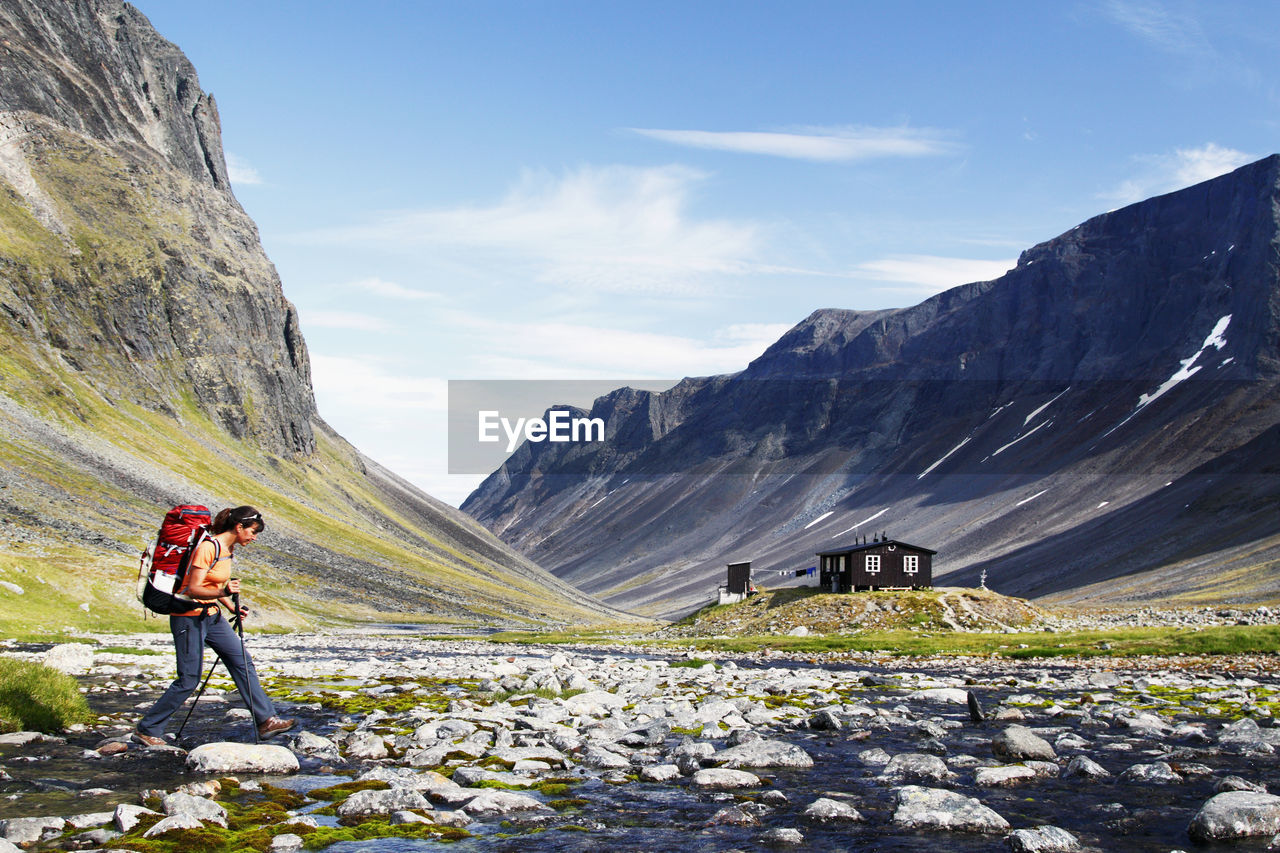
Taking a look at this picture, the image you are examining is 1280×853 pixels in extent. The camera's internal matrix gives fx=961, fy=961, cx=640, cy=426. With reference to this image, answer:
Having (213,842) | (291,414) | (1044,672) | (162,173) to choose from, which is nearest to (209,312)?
(291,414)

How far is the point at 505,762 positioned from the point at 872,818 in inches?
234

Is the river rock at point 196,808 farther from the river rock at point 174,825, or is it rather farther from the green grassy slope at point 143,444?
the green grassy slope at point 143,444

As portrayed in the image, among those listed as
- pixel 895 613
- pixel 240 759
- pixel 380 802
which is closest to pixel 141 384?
pixel 895 613

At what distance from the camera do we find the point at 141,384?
14812cm

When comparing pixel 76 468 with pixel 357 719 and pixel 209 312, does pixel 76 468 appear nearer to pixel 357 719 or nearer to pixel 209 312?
pixel 209 312

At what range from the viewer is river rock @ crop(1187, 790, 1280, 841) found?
457 inches

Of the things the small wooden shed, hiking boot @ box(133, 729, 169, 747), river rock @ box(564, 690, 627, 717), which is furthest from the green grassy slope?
hiking boot @ box(133, 729, 169, 747)

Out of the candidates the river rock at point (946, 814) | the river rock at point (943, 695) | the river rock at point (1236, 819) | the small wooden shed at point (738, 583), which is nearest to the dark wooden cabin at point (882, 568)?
the small wooden shed at point (738, 583)

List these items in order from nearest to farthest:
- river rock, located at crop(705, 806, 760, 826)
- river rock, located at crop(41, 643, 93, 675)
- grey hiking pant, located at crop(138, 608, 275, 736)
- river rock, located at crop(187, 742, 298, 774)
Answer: river rock, located at crop(705, 806, 760, 826) → river rock, located at crop(187, 742, 298, 774) → grey hiking pant, located at crop(138, 608, 275, 736) → river rock, located at crop(41, 643, 93, 675)

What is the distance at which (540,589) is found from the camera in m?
178

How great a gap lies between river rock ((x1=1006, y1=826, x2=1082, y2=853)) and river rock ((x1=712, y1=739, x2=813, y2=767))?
5.52 meters

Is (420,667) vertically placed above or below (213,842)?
below

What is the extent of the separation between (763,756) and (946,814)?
464 cm

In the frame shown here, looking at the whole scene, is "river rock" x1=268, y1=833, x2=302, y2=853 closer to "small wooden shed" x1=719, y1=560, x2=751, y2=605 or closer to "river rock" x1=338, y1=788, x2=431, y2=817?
"river rock" x1=338, y1=788, x2=431, y2=817
